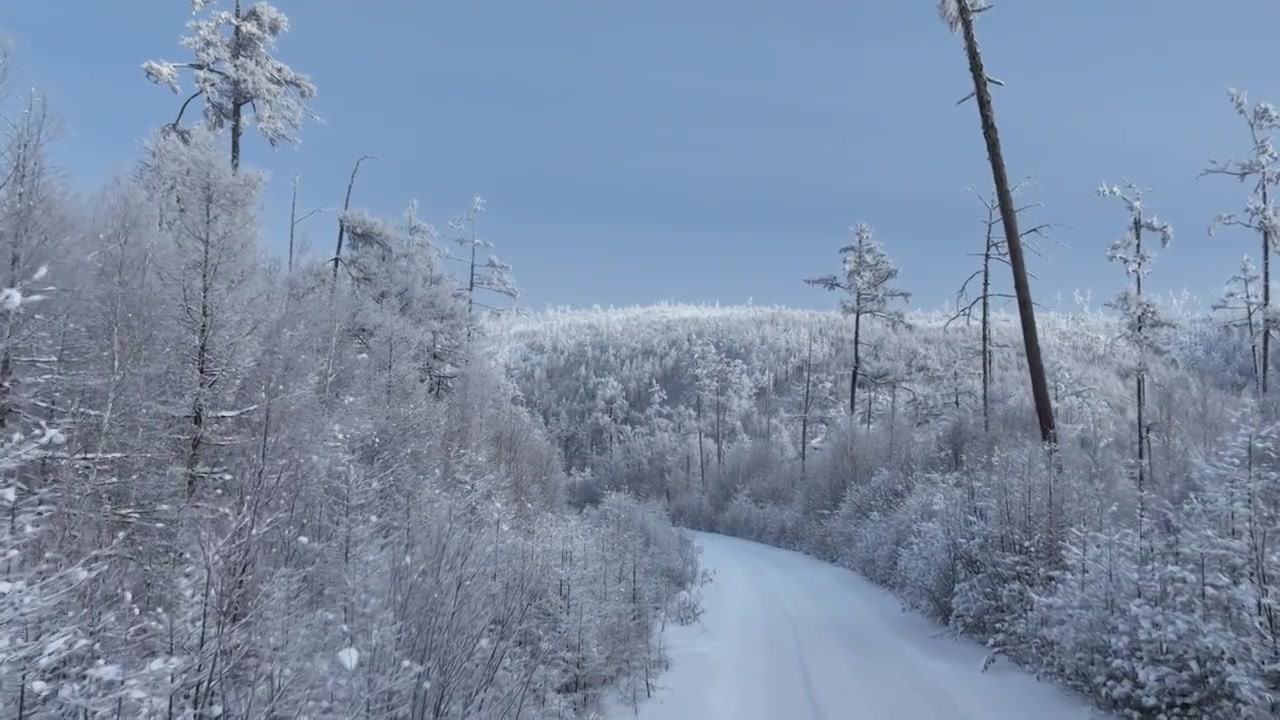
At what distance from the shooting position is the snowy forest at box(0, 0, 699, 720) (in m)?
4.13

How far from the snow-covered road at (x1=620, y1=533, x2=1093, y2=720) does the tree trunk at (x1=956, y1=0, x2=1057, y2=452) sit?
412 cm

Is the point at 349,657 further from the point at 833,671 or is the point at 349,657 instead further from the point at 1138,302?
the point at 1138,302

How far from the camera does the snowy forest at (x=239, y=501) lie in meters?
4.13

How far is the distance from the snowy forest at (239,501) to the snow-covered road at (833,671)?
83 centimetres

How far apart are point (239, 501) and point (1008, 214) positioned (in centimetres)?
1132

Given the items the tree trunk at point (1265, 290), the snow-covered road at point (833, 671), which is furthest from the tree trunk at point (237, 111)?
the tree trunk at point (1265, 290)

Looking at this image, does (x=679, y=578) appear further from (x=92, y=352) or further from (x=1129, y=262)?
(x=1129, y=262)

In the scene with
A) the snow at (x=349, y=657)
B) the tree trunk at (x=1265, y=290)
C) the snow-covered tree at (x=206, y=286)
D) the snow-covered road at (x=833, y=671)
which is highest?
the tree trunk at (x=1265, y=290)

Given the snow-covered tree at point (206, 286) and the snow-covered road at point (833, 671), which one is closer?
the snow-covered road at point (833, 671)

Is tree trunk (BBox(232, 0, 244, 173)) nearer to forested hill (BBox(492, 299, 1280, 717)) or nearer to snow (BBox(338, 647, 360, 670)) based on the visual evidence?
snow (BBox(338, 647, 360, 670))

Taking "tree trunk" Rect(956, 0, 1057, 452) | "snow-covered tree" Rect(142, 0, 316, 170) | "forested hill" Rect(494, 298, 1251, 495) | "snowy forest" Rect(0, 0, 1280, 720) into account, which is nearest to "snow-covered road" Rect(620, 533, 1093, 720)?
"snowy forest" Rect(0, 0, 1280, 720)

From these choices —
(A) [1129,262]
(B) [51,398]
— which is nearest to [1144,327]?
(A) [1129,262]

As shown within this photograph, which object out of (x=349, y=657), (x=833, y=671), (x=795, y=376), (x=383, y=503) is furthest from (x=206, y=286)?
(x=795, y=376)

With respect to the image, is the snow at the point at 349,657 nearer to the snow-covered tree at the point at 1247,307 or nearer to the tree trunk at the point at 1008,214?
the tree trunk at the point at 1008,214
